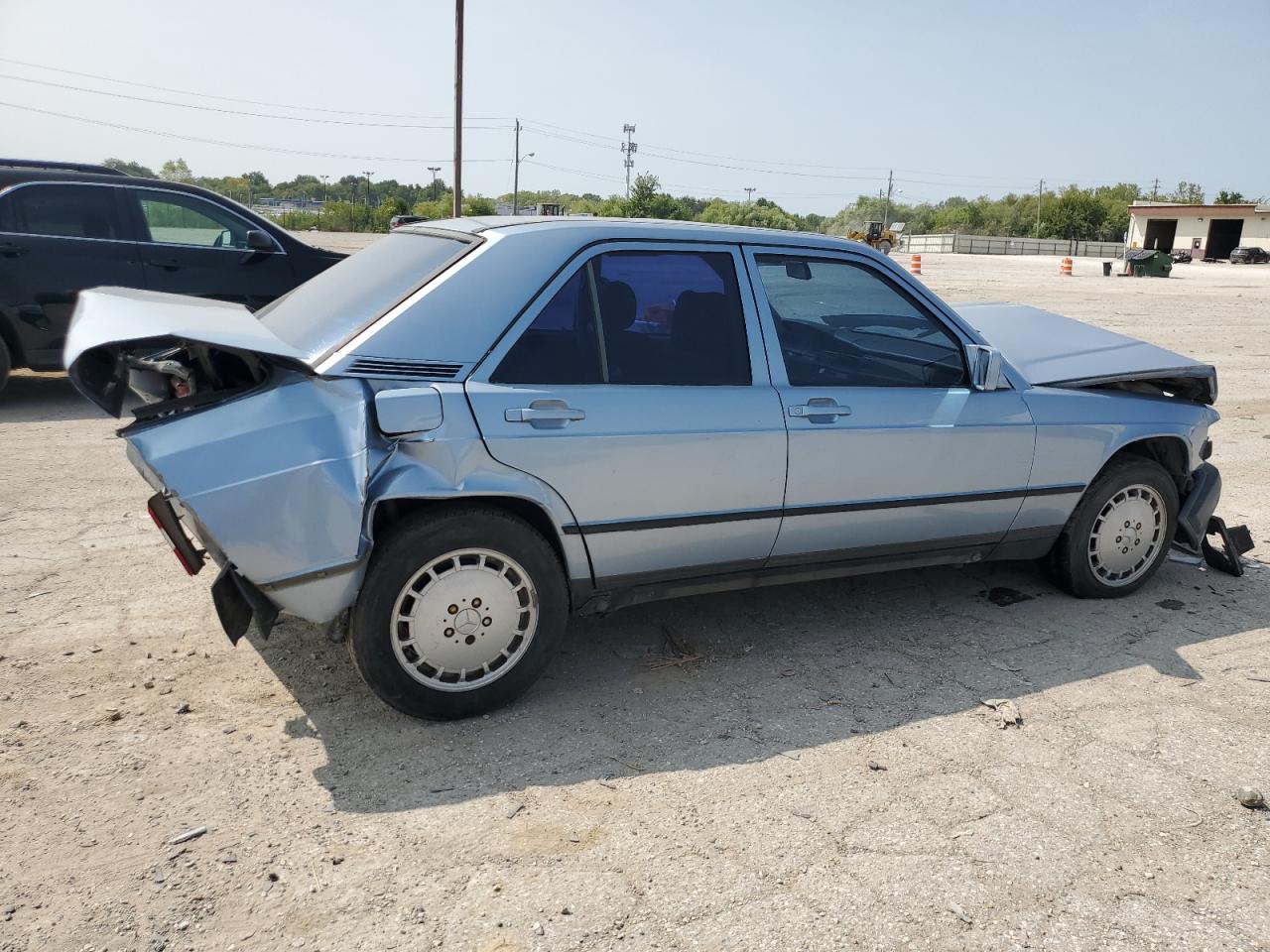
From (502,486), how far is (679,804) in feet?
3.89

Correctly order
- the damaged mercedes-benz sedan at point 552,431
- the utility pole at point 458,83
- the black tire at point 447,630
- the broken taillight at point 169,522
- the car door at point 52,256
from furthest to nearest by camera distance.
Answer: the utility pole at point 458,83, the car door at point 52,256, the broken taillight at point 169,522, the black tire at point 447,630, the damaged mercedes-benz sedan at point 552,431

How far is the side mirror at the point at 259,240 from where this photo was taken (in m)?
8.66

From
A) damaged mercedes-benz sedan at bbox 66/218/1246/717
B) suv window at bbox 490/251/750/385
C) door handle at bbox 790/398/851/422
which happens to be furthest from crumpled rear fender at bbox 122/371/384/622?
door handle at bbox 790/398/851/422

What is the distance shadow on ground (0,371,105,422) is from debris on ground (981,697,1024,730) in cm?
689

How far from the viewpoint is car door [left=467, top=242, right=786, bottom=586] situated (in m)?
3.47

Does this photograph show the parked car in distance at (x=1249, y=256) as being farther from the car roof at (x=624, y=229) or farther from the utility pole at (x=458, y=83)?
the car roof at (x=624, y=229)

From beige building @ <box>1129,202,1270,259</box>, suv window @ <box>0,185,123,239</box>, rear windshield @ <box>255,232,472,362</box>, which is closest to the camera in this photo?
rear windshield @ <box>255,232,472,362</box>

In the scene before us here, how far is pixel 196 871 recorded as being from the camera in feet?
8.93

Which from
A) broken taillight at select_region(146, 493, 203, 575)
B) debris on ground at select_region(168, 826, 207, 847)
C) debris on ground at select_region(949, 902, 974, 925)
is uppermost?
broken taillight at select_region(146, 493, 203, 575)

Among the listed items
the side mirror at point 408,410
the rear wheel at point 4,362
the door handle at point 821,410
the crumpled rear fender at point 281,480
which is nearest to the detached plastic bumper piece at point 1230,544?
the door handle at point 821,410

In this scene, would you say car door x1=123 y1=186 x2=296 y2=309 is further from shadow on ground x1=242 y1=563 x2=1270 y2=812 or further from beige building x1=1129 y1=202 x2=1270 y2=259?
beige building x1=1129 y1=202 x2=1270 y2=259

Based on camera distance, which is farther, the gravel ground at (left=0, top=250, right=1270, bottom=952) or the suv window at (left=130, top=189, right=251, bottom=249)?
the suv window at (left=130, top=189, right=251, bottom=249)

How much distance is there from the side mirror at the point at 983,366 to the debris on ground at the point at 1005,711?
1.33 m

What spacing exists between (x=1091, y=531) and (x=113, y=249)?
7963 mm
